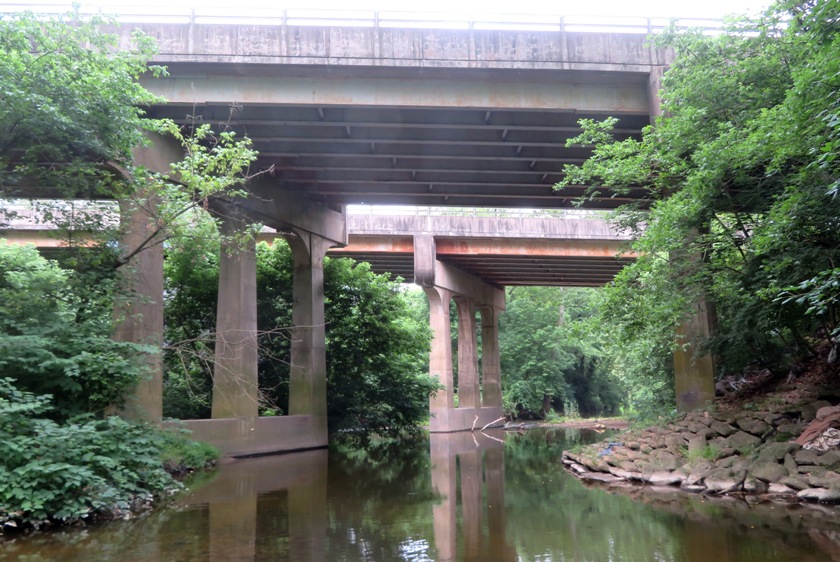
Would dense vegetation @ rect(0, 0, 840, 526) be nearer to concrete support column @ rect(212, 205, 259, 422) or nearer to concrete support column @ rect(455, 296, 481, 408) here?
concrete support column @ rect(212, 205, 259, 422)

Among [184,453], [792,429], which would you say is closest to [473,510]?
[792,429]

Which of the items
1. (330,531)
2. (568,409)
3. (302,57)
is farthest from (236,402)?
(568,409)

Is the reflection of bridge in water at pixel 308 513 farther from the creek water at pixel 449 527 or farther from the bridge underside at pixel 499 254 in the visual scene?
the bridge underside at pixel 499 254

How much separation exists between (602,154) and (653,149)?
94 centimetres

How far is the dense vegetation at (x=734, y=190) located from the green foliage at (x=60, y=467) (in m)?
9.17

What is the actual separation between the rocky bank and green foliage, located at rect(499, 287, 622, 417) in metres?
29.8

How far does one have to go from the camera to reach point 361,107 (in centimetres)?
1748

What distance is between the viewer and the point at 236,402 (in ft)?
64.6

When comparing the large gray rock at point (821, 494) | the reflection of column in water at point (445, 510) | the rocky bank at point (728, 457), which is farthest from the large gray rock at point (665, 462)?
the reflection of column in water at point (445, 510)

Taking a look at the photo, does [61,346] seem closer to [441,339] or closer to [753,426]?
[753,426]

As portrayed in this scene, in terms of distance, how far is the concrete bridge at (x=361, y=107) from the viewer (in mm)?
17000

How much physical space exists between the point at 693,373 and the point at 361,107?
10.4m

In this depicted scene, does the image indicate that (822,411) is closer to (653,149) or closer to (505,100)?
(653,149)

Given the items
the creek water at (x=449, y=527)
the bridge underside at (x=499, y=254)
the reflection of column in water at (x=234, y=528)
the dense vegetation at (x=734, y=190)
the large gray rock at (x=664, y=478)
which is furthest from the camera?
the bridge underside at (x=499, y=254)
